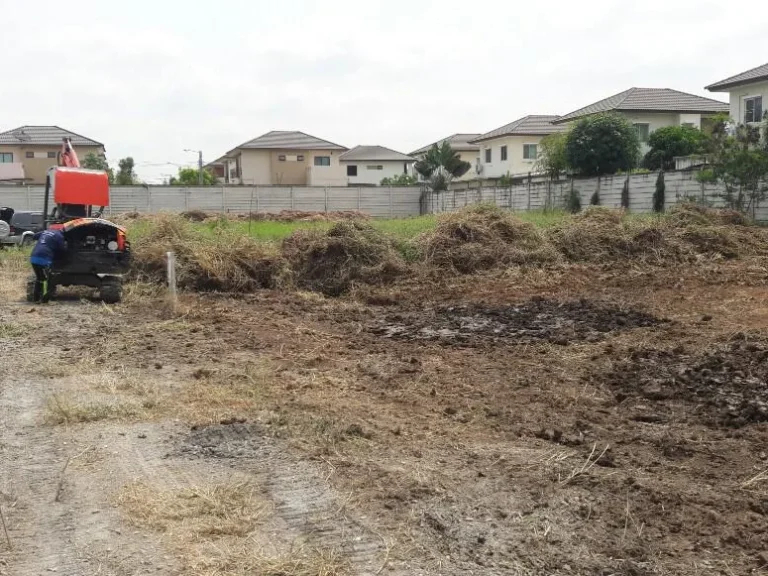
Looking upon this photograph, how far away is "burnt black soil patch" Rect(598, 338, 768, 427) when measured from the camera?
662 centimetres

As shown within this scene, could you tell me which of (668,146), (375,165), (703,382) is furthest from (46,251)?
(375,165)

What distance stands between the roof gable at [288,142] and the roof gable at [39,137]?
37.6ft

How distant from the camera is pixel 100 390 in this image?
7500mm

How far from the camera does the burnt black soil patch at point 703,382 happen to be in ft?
21.7

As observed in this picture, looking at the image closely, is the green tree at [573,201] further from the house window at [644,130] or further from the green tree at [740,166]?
the house window at [644,130]

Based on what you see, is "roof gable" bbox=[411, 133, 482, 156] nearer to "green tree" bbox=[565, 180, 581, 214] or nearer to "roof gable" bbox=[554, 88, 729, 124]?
"roof gable" bbox=[554, 88, 729, 124]

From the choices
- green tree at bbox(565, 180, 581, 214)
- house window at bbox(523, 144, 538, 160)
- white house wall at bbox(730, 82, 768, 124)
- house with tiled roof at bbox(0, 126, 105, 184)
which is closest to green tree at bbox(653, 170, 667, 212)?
green tree at bbox(565, 180, 581, 214)

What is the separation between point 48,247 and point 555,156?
90.2 ft

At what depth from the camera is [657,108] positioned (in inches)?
1683

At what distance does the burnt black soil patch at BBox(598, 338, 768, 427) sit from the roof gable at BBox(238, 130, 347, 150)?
2061 inches

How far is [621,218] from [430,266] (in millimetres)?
5810

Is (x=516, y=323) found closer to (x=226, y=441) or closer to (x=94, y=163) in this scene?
(x=226, y=441)

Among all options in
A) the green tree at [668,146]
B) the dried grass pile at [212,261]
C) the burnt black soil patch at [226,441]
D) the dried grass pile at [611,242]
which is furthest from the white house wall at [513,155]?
the burnt black soil patch at [226,441]

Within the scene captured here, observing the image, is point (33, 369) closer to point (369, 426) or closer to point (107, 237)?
point (369, 426)
